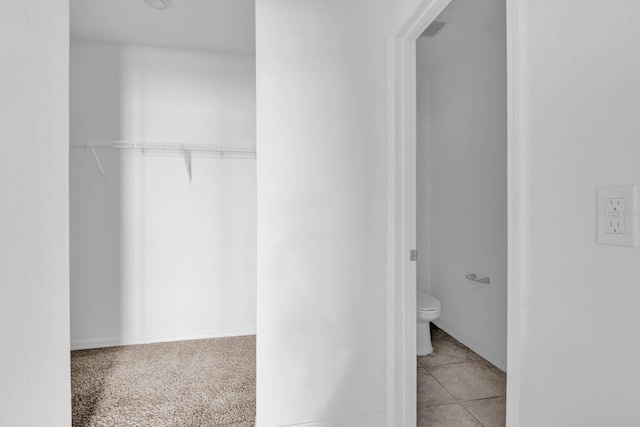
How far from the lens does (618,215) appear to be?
0.69 m

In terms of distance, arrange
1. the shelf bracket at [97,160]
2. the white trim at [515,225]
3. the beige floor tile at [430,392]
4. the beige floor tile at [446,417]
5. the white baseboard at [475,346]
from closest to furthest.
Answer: the white trim at [515,225]
the beige floor tile at [446,417]
the beige floor tile at [430,392]
the white baseboard at [475,346]
the shelf bracket at [97,160]

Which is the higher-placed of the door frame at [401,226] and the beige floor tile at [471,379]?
the door frame at [401,226]

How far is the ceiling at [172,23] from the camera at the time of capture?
2.40 m

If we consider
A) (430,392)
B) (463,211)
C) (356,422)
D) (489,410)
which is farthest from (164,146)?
(489,410)

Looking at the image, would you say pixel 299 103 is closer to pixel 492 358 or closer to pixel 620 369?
pixel 620 369

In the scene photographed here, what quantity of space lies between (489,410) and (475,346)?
0.84 metres

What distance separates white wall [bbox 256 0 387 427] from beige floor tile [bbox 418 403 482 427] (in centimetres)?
31

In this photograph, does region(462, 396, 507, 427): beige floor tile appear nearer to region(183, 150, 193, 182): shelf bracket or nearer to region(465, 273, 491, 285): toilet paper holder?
region(465, 273, 491, 285): toilet paper holder

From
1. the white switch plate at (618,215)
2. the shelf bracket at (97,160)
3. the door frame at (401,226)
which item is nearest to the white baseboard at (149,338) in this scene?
the shelf bracket at (97,160)

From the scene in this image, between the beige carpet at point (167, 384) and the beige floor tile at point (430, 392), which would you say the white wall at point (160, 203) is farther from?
the beige floor tile at point (430, 392)

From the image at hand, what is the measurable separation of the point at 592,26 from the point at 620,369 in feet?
2.41
